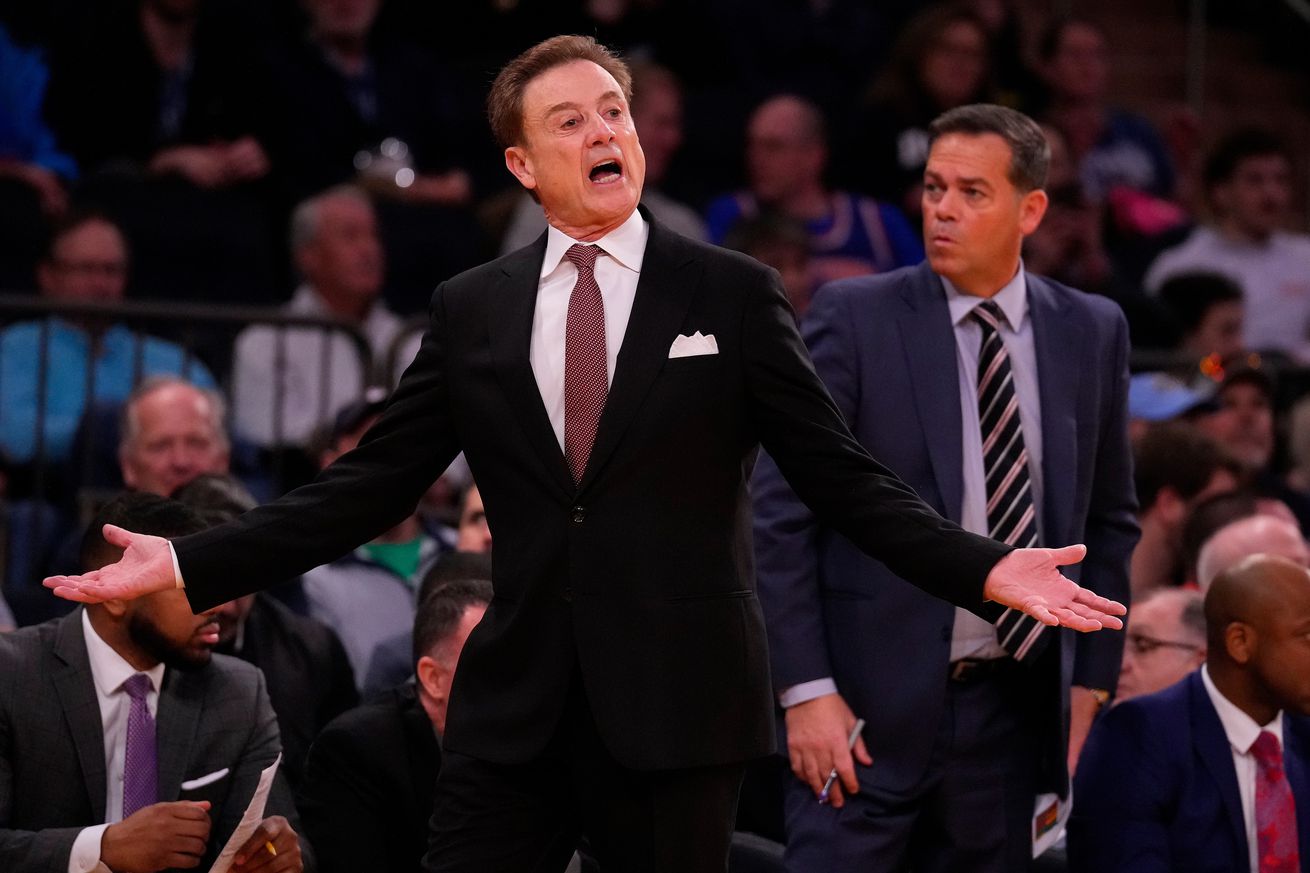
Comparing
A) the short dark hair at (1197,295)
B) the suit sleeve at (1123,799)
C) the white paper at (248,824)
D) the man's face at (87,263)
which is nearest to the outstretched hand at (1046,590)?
the white paper at (248,824)

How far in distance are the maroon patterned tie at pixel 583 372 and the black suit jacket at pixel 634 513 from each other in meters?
0.03

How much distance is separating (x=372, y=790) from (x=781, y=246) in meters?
3.25

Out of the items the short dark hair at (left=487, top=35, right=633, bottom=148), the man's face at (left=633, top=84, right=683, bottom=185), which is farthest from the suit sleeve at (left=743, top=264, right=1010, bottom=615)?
the man's face at (left=633, top=84, right=683, bottom=185)

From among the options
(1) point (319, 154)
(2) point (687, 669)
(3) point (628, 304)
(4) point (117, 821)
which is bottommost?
(4) point (117, 821)

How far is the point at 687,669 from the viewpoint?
2.69 metres

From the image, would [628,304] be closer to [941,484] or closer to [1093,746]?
[941,484]

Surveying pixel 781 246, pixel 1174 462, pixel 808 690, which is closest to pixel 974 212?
pixel 808 690

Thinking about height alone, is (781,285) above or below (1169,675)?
above

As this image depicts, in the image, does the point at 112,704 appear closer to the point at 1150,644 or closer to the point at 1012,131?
the point at 1012,131

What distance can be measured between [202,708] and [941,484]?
144cm

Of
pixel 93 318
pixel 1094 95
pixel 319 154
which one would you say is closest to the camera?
pixel 93 318

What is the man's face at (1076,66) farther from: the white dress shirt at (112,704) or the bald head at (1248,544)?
the white dress shirt at (112,704)

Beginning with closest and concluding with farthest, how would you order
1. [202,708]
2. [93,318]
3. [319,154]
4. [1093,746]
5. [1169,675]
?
1. [202,708]
2. [1093,746]
3. [1169,675]
4. [93,318]
5. [319,154]

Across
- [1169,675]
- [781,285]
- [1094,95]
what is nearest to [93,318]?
[1169,675]
